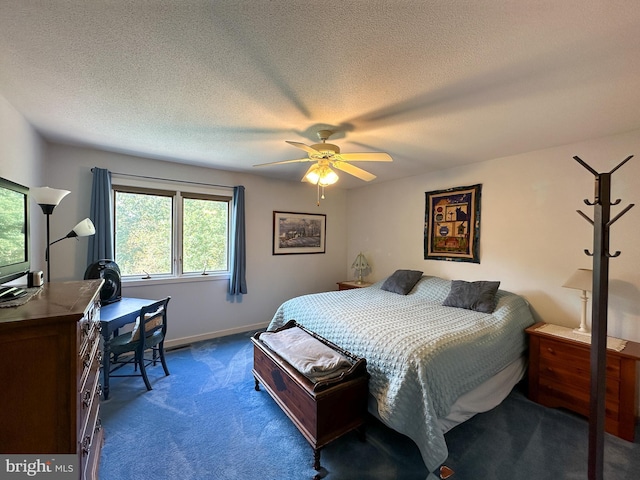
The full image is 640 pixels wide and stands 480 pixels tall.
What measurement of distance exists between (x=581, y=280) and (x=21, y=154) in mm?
4874

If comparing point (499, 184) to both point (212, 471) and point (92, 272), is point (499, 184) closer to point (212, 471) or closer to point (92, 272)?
point (212, 471)

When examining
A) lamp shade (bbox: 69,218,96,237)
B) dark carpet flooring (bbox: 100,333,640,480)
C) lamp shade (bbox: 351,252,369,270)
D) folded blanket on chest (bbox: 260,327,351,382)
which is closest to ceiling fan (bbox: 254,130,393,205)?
folded blanket on chest (bbox: 260,327,351,382)

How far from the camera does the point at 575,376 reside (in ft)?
7.51

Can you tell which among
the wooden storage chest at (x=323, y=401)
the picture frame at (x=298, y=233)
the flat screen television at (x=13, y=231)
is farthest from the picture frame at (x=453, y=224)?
the flat screen television at (x=13, y=231)

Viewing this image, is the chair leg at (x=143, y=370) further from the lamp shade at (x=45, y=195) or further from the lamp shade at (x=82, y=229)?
the lamp shade at (x=45, y=195)

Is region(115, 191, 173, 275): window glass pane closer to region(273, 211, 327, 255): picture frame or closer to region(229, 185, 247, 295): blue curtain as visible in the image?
region(229, 185, 247, 295): blue curtain

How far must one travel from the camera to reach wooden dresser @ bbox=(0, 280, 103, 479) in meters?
1.04

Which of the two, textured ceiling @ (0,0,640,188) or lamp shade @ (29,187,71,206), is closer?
textured ceiling @ (0,0,640,188)

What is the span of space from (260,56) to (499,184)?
3.06 m

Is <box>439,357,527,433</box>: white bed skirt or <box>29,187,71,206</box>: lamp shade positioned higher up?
<box>29,187,71,206</box>: lamp shade

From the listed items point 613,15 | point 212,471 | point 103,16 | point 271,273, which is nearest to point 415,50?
point 613,15

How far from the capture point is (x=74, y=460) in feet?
3.80

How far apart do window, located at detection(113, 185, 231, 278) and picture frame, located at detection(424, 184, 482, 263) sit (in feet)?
9.80

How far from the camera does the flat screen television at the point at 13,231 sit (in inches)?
55.1
